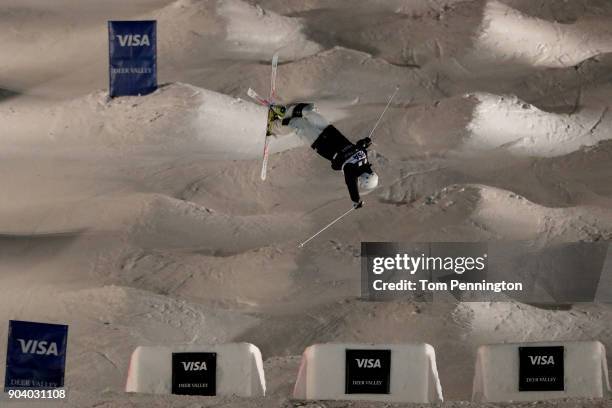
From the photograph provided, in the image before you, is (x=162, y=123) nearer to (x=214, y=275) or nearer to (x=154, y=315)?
(x=214, y=275)

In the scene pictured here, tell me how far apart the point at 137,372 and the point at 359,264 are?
16.7ft

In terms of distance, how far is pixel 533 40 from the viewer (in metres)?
22.5

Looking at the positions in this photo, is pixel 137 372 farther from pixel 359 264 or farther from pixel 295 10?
pixel 295 10

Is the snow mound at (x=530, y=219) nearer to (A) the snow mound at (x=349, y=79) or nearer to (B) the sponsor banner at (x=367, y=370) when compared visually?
(A) the snow mound at (x=349, y=79)

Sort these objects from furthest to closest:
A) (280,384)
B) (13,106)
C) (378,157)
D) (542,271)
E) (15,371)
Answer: (13,106)
(378,157)
(542,271)
(280,384)
(15,371)

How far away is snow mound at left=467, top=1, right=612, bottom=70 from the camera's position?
22016 millimetres

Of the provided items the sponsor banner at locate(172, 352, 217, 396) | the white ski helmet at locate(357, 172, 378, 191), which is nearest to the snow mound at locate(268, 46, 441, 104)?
the white ski helmet at locate(357, 172, 378, 191)

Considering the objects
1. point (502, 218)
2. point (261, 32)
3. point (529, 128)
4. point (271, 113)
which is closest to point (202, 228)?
point (502, 218)

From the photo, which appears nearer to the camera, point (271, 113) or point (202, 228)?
point (271, 113)

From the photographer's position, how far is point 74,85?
843 inches

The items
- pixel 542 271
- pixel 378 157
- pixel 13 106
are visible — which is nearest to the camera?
pixel 542 271

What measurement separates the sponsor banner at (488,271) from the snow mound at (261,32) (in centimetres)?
762

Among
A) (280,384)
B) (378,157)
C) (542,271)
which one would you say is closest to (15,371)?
→ (280,384)

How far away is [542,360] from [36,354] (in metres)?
3.68
